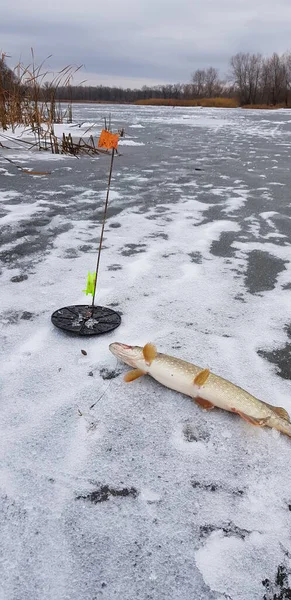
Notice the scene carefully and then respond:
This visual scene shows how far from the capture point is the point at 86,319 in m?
2.23

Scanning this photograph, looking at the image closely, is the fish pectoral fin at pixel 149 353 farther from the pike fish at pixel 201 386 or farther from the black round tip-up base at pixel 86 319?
the black round tip-up base at pixel 86 319

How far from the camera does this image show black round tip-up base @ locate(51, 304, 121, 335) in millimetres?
2135

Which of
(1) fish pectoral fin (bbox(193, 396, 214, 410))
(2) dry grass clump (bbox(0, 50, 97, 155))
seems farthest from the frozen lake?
(2) dry grass clump (bbox(0, 50, 97, 155))

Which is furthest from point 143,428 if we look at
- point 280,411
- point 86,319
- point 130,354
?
point 86,319

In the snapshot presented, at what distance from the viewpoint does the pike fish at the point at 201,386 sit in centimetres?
154

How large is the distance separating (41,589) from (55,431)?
1.78 feet

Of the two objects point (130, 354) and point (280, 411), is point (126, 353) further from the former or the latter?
point (280, 411)

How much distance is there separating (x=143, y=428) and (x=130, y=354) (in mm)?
365

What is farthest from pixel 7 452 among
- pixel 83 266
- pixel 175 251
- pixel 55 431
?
pixel 175 251

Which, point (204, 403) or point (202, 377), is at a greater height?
point (202, 377)

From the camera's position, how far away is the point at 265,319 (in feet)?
7.66

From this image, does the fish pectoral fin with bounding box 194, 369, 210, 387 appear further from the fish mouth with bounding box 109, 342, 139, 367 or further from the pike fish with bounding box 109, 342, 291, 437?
the fish mouth with bounding box 109, 342, 139, 367

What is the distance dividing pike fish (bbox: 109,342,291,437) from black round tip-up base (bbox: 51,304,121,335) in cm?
30

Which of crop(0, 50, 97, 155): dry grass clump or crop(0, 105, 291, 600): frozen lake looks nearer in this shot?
crop(0, 105, 291, 600): frozen lake
